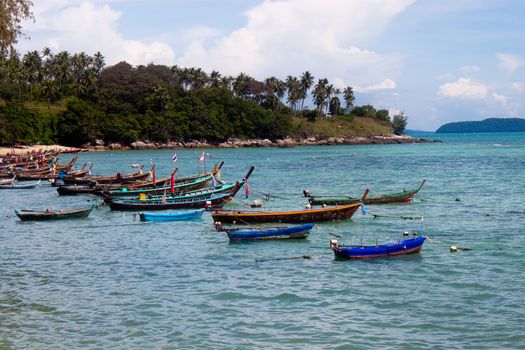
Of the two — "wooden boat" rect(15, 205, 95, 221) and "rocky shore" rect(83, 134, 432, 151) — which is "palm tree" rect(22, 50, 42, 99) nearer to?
"rocky shore" rect(83, 134, 432, 151)

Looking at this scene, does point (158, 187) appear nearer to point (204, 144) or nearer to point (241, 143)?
point (204, 144)

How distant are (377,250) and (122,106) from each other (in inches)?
5567

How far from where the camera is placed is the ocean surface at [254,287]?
18.9 meters

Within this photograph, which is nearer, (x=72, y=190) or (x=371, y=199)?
(x=371, y=199)

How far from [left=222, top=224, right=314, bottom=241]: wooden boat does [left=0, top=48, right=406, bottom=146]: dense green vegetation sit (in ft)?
356

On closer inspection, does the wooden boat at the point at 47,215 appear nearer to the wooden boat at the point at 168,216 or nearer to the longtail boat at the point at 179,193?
the wooden boat at the point at 168,216

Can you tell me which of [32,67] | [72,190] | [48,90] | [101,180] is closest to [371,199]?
[72,190]

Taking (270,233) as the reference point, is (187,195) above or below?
above

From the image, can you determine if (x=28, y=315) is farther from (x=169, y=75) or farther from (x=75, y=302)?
(x=169, y=75)

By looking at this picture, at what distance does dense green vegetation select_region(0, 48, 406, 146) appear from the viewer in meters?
A: 147

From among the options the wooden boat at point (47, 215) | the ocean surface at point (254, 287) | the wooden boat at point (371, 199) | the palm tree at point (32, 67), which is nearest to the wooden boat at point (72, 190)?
the ocean surface at point (254, 287)

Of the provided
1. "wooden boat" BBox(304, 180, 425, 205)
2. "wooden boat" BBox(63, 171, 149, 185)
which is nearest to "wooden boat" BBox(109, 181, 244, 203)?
"wooden boat" BBox(304, 180, 425, 205)

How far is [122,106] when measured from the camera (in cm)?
16175

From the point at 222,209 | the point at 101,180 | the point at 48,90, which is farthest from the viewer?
the point at 48,90
